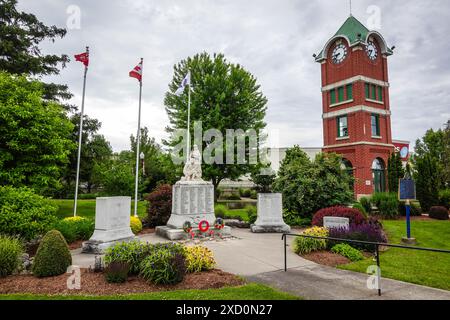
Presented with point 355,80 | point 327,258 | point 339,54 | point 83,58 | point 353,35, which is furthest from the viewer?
point 339,54

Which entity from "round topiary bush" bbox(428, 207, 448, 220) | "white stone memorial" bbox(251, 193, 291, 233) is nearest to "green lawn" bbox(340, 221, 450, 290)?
"white stone memorial" bbox(251, 193, 291, 233)

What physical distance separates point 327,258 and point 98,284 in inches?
245

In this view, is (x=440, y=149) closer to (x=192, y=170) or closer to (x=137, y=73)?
(x=192, y=170)

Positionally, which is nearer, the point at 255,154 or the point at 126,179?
the point at 126,179

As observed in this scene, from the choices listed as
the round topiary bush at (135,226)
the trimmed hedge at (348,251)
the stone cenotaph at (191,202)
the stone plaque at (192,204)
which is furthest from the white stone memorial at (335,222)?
the round topiary bush at (135,226)

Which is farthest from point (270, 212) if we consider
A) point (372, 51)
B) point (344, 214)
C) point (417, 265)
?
point (372, 51)

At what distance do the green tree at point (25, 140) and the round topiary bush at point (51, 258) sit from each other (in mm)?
6610

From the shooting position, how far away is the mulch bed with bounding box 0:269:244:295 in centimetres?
539

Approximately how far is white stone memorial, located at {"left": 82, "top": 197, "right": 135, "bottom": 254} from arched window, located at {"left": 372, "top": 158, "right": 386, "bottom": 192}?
2341cm

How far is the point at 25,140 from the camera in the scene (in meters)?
11.9

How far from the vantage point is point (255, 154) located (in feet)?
79.2

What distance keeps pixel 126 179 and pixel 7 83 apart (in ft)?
26.2
